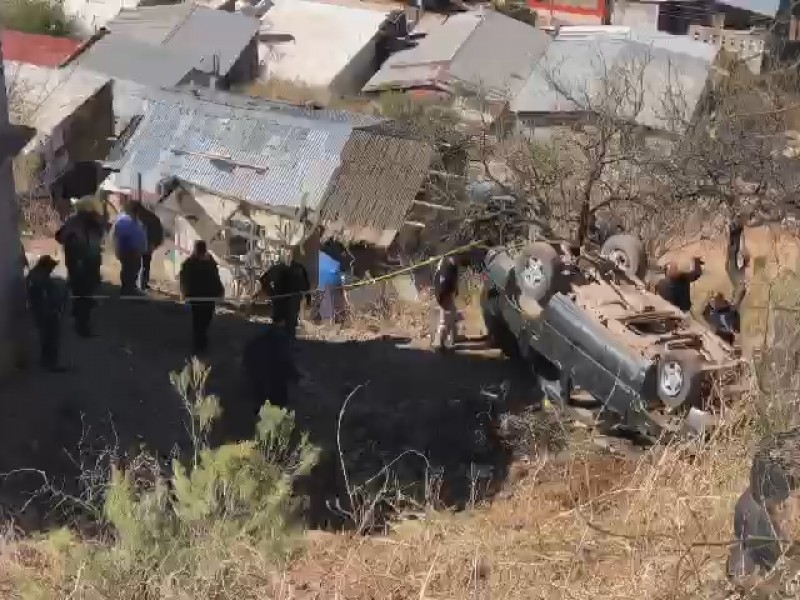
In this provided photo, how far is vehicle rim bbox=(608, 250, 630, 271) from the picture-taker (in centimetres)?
1220

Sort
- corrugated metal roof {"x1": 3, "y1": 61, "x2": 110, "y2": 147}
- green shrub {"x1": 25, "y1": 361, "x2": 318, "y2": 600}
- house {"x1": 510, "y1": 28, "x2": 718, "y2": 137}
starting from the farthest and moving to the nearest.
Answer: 1. house {"x1": 510, "y1": 28, "x2": 718, "y2": 137}
2. corrugated metal roof {"x1": 3, "y1": 61, "x2": 110, "y2": 147}
3. green shrub {"x1": 25, "y1": 361, "x2": 318, "y2": 600}

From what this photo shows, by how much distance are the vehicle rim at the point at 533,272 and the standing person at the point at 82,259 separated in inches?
160

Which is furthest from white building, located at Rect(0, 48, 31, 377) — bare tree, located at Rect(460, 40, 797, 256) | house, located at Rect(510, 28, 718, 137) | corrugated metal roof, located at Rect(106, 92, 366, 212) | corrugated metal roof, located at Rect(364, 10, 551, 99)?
corrugated metal roof, located at Rect(364, 10, 551, 99)

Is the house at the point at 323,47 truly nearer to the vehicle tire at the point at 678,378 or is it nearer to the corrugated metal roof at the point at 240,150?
the corrugated metal roof at the point at 240,150

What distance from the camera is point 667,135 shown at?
72.3ft

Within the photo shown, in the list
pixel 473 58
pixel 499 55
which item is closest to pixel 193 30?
pixel 473 58

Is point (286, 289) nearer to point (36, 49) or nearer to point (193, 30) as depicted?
point (36, 49)

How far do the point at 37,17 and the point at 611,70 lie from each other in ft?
58.3

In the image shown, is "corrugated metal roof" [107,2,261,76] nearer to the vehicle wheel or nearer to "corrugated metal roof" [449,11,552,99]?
"corrugated metal roof" [449,11,552,99]

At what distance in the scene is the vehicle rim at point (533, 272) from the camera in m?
11.0

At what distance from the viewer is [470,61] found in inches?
1296

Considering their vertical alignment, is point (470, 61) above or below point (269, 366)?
below

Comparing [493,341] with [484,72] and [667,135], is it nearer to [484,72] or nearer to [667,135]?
[667,135]

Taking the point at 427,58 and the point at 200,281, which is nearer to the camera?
the point at 200,281
